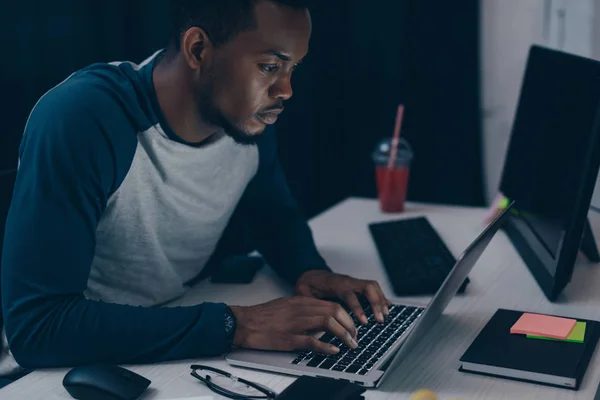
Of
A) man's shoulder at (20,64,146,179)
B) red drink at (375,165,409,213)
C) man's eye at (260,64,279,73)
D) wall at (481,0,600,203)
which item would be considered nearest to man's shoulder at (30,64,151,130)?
man's shoulder at (20,64,146,179)

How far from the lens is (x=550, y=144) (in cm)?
149

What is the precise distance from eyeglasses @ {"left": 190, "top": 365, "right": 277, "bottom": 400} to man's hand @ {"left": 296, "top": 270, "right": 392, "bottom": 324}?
0.85ft

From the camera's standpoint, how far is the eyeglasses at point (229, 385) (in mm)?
992

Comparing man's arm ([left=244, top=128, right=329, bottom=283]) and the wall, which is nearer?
man's arm ([left=244, top=128, right=329, bottom=283])

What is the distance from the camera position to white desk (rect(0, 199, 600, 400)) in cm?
102

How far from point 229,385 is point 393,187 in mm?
1038

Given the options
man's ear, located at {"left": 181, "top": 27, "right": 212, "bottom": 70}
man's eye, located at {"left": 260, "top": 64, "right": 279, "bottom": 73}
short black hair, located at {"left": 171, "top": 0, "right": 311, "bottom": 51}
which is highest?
short black hair, located at {"left": 171, "top": 0, "right": 311, "bottom": 51}

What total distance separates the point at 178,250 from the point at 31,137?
38 cm

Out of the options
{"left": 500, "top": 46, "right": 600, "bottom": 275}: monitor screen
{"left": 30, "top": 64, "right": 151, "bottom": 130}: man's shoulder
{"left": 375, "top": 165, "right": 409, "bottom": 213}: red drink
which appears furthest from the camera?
{"left": 375, "top": 165, "right": 409, "bottom": 213}: red drink

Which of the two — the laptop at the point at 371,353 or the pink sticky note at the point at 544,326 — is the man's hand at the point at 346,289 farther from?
the pink sticky note at the point at 544,326

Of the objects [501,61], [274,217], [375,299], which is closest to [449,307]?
[375,299]

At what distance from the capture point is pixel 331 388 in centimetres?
94

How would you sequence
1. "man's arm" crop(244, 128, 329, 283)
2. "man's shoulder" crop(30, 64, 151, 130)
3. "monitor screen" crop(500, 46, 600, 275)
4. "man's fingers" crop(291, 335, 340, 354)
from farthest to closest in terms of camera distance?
"man's arm" crop(244, 128, 329, 283) → "monitor screen" crop(500, 46, 600, 275) → "man's shoulder" crop(30, 64, 151, 130) → "man's fingers" crop(291, 335, 340, 354)

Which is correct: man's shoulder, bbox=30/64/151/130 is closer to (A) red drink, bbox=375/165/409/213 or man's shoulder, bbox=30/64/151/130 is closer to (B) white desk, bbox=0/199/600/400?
(B) white desk, bbox=0/199/600/400
